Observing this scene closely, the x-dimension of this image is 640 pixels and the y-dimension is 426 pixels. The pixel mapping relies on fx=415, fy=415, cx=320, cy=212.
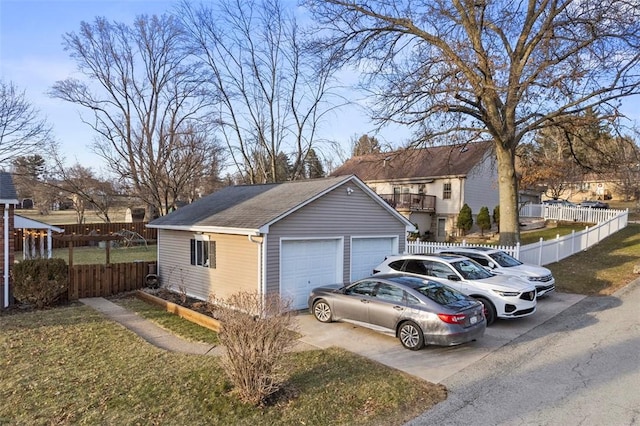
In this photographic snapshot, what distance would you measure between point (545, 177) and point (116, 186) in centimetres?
3589

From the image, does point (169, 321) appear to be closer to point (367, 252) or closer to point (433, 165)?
point (367, 252)

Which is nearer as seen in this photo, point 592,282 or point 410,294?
point 410,294

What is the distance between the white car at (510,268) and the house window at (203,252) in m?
8.19

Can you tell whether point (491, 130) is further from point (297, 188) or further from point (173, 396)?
point (173, 396)

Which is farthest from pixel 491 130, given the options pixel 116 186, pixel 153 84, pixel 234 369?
pixel 116 186

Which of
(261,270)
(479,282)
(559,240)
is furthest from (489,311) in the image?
(559,240)

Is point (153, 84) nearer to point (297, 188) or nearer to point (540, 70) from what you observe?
point (297, 188)

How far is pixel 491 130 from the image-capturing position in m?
18.5

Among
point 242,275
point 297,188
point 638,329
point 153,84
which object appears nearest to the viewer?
point 638,329

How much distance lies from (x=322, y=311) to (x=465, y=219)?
19.8 metres

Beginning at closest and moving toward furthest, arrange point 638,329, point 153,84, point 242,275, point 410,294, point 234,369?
point 234,369
point 410,294
point 638,329
point 242,275
point 153,84

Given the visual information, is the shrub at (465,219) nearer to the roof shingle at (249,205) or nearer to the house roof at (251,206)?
the house roof at (251,206)

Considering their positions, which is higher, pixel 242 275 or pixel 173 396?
pixel 242 275

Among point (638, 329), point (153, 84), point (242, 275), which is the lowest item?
point (638, 329)
